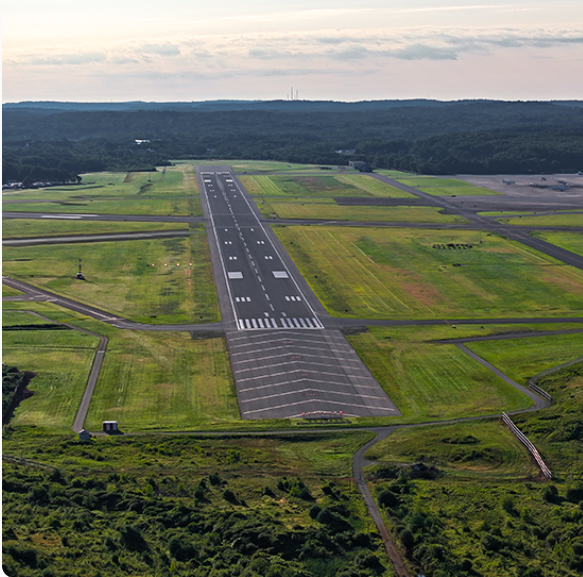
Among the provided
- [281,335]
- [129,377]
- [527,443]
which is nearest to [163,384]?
[129,377]

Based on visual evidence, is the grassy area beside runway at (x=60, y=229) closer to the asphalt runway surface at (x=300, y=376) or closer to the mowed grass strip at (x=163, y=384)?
the mowed grass strip at (x=163, y=384)

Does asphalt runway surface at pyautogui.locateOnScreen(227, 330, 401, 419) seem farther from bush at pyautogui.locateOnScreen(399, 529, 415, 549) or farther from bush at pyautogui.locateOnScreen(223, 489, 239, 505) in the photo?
bush at pyautogui.locateOnScreen(399, 529, 415, 549)

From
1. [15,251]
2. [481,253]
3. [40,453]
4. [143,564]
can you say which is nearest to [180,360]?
[40,453]

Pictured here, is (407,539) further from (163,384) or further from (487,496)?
(163,384)

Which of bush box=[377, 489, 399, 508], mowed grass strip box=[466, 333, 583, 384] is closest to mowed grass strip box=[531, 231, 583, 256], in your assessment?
mowed grass strip box=[466, 333, 583, 384]

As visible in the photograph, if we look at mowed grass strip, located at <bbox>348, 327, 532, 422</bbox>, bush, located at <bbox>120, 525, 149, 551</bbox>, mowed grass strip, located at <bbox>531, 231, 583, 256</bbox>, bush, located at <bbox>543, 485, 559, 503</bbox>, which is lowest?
mowed grass strip, located at <bbox>348, 327, 532, 422</bbox>

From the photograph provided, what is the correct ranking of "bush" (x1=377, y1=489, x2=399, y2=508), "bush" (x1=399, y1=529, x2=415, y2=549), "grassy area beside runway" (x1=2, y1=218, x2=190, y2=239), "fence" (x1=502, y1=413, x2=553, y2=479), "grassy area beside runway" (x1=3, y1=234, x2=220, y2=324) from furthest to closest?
"grassy area beside runway" (x1=2, y1=218, x2=190, y2=239) < "grassy area beside runway" (x1=3, y1=234, x2=220, y2=324) < "fence" (x1=502, y1=413, x2=553, y2=479) < "bush" (x1=377, y1=489, x2=399, y2=508) < "bush" (x1=399, y1=529, x2=415, y2=549)

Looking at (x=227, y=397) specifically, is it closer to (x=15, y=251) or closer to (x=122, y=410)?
(x=122, y=410)
